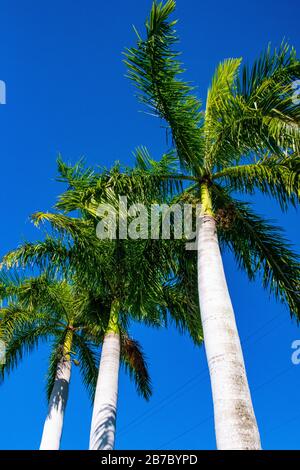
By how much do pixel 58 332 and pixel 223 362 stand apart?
407 inches

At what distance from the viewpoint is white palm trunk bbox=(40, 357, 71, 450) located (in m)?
12.8

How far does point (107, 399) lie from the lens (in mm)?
10570

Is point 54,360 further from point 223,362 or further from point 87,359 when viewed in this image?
point 223,362

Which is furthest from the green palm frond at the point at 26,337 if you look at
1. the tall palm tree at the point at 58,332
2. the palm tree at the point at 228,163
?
the palm tree at the point at 228,163

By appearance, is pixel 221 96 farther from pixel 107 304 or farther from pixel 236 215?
pixel 107 304

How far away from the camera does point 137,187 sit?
946cm

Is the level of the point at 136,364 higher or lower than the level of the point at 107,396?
higher

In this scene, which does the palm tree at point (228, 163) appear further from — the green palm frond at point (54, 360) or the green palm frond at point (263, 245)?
the green palm frond at point (54, 360)

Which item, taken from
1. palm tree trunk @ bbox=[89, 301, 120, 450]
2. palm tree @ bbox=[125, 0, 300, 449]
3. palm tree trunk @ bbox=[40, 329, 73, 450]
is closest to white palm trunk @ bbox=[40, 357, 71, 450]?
palm tree trunk @ bbox=[40, 329, 73, 450]

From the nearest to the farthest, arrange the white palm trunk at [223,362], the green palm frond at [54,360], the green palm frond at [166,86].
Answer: the white palm trunk at [223,362] < the green palm frond at [166,86] < the green palm frond at [54,360]

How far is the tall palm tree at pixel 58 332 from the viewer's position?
13164mm

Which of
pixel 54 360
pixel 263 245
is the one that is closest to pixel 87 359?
pixel 54 360
